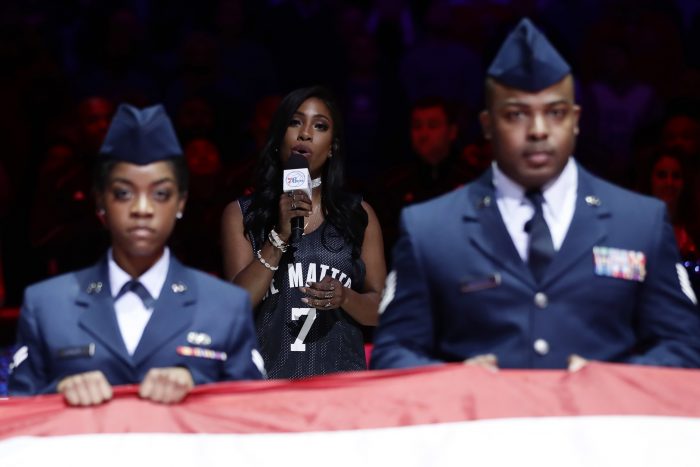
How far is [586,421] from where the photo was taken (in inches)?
113

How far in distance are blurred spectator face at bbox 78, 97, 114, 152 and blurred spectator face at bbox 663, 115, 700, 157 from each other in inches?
114

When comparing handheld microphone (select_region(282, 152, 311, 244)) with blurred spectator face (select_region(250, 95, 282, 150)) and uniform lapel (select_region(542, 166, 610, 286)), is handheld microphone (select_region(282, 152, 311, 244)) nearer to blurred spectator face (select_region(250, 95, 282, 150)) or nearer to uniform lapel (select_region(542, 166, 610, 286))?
uniform lapel (select_region(542, 166, 610, 286))

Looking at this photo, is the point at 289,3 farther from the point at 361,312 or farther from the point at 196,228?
the point at 361,312

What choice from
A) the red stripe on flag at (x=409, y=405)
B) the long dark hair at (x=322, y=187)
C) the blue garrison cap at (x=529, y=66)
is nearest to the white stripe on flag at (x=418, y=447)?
the red stripe on flag at (x=409, y=405)

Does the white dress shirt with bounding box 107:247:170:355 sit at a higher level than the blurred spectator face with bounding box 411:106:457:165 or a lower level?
lower

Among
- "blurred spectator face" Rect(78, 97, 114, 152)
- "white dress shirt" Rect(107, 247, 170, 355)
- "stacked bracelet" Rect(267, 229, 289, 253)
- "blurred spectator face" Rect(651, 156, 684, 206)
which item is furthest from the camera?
"blurred spectator face" Rect(78, 97, 114, 152)

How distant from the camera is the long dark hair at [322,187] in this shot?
4086mm

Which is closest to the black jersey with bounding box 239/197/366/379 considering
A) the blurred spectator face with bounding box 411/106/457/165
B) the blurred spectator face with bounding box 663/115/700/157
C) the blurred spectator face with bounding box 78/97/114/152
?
the blurred spectator face with bounding box 411/106/457/165

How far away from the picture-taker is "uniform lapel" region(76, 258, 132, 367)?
118 inches

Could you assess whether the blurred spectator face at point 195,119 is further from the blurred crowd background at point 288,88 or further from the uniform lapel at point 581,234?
the uniform lapel at point 581,234

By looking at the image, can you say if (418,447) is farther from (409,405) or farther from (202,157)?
(202,157)

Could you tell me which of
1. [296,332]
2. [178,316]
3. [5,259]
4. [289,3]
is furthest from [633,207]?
[289,3]

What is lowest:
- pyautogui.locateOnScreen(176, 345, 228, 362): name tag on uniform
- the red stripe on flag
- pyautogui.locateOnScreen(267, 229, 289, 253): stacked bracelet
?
the red stripe on flag

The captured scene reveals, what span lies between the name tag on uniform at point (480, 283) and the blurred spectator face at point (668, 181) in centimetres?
344
